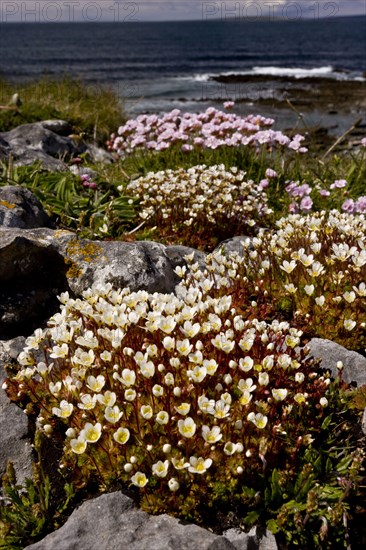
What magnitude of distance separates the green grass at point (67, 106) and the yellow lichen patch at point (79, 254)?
8884 millimetres

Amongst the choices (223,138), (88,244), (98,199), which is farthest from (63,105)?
(88,244)

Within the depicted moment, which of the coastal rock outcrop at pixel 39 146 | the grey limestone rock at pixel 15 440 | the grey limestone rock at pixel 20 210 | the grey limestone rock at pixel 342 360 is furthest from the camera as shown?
the coastal rock outcrop at pixel 39 146

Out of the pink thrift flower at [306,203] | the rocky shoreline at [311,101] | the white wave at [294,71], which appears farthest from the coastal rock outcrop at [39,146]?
the white wave at [294,71]

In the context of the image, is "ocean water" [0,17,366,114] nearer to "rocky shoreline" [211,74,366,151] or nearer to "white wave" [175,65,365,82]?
"white wave" [175,65,365,82]

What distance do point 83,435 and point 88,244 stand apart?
2.18 meters

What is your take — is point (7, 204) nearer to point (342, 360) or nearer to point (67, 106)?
point (342, 360)

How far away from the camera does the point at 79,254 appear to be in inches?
182

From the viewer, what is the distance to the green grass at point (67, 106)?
47.6 feet

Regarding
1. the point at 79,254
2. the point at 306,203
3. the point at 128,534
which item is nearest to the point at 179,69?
the point at 306,203

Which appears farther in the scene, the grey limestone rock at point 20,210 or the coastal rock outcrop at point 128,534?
Answer: the grey limestone rock at point 20,210

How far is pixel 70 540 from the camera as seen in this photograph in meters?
2.62

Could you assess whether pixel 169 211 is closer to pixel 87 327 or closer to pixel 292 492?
pixel 87 327

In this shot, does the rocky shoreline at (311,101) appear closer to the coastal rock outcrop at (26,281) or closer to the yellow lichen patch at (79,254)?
the yellow lichen patch at (79,254)

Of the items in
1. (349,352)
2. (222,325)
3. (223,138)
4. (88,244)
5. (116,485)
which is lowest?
(116,485)
